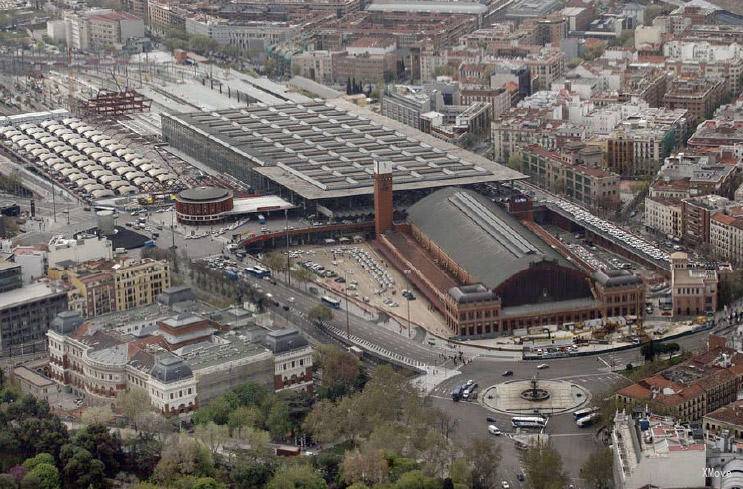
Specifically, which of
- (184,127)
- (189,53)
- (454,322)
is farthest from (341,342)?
(189,53)

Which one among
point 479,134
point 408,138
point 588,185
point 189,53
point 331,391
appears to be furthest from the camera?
point 189,53

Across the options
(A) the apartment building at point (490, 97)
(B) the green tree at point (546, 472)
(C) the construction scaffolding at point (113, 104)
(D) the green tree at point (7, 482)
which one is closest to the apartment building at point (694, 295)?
(B) the green tree at point (546, 472)

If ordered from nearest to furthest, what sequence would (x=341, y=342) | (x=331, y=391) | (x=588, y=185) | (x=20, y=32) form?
(x=331, y=391), (x=341, y=342), (x=588, y=185), (x=20, y=32)

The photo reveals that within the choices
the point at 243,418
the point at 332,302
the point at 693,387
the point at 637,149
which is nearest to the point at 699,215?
the point at 637,149

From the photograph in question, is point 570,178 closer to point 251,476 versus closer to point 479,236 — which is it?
point 479,236

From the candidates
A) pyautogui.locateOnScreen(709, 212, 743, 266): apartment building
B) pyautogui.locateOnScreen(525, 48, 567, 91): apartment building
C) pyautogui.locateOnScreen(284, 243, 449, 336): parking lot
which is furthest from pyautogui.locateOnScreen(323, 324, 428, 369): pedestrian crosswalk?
pyautogui.locateOnScreen(525, 48, 567, 91): apartment building

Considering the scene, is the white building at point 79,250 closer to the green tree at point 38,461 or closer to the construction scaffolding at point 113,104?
the green tree at point 38,461

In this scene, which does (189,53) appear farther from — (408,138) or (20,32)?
(408,138)
